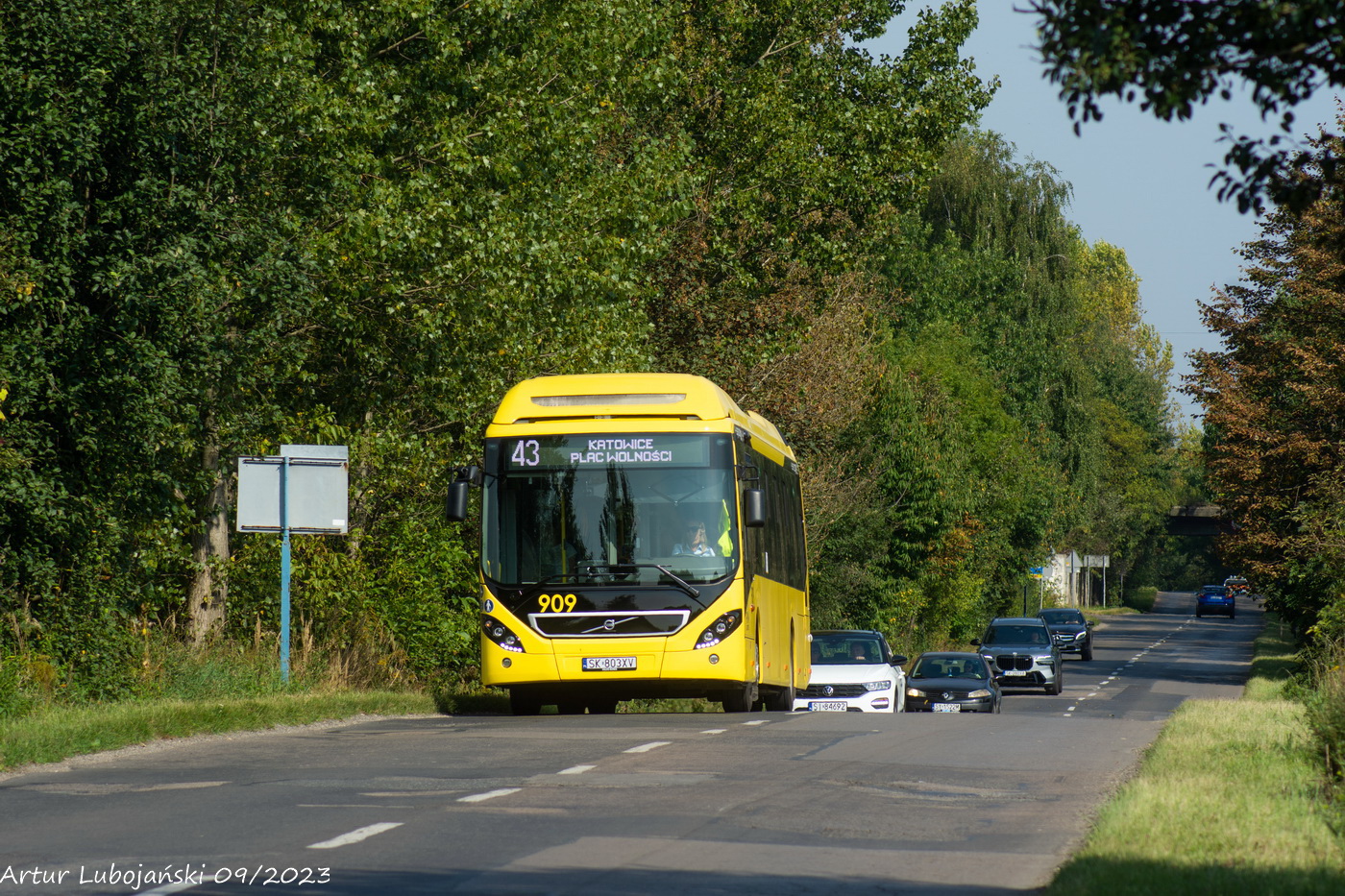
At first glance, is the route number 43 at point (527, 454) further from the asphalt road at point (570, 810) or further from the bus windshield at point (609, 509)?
the asphalt road at point (570, 810)

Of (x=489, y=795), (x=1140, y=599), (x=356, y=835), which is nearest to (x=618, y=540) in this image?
(x=489, y=795)

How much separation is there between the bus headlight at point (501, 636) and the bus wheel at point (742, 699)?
2.64 meters

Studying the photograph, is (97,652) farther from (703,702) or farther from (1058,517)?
(1058,517)

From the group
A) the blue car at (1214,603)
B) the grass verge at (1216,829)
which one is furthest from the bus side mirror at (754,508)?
the blue car at (1214,603)

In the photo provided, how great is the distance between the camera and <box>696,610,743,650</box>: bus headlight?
18.4m

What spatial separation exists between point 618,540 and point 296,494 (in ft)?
12.3

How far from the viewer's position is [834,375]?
3775 centimetres

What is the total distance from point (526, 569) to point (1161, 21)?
519 inches

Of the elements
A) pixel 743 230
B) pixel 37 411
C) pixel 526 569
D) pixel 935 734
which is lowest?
pixel 935 734

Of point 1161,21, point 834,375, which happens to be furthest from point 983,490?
point 1161,21

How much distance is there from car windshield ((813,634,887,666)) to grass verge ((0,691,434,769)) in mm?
10196

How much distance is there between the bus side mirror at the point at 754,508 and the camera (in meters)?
18.0

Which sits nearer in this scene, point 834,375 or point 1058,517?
point 834,375

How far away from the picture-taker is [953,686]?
30.6m
